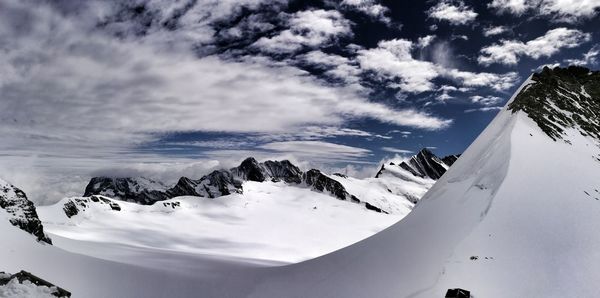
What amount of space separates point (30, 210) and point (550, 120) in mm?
68536

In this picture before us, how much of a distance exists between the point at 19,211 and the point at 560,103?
245 ft

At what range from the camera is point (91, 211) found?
600 ft

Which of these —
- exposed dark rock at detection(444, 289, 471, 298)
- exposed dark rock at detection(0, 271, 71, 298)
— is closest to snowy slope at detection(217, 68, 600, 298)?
exposed dark rock at detection(444, 289, 471, 298)

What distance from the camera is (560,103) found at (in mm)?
48594

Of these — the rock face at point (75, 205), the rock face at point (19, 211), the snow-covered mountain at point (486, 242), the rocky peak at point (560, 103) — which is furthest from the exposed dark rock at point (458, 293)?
the rock face at point (75, 205)

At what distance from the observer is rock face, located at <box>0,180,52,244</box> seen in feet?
164

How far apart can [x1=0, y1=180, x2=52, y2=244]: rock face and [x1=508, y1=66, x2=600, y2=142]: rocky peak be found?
64086 mm

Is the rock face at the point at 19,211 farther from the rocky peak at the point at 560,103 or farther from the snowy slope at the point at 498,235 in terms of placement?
the rocky peak at the point at 560,103

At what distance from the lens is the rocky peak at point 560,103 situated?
41972mm

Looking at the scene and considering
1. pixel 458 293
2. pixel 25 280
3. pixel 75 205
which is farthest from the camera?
pixel 75 205

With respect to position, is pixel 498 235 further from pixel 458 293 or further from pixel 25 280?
pixel 25 280

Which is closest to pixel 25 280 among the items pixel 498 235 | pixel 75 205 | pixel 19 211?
pixel 498 235

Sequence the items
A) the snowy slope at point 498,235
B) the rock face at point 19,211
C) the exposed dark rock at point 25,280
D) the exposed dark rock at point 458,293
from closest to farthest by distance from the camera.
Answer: the exposed dark rock at point 25,280
the exposed dark rock at point 458,293
the snowy slope at point 498,235
the rock face at point 19,211

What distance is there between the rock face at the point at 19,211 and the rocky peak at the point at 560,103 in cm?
6409
